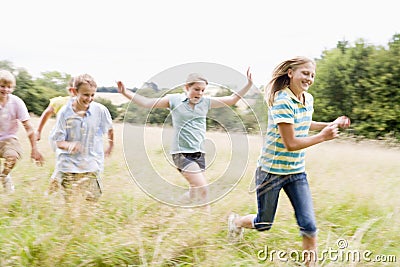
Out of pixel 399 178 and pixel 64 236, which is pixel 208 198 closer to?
pixel 64 236

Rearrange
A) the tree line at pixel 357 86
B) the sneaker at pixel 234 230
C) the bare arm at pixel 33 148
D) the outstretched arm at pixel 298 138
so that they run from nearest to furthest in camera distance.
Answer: the outstretched arm at pixel 298 138 → the sneaker at pixel 234 230 → the bare arm at pixel 33 148 → the tree line at pixel 357 86

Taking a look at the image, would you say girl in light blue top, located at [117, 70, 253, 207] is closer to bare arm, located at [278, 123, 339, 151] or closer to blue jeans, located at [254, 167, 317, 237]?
blue jeans, located at [254, 167, 317, 237]

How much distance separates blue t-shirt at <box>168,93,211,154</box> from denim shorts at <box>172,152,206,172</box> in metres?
0.04

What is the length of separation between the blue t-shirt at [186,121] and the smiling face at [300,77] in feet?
3.32

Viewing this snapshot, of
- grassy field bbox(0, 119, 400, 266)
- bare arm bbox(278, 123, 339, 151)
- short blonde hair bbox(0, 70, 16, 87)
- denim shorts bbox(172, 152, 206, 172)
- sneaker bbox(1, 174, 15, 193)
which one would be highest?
short blonde hair bbox(0, 70, 16, 87)

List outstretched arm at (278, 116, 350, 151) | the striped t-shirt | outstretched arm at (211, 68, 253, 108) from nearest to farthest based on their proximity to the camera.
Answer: outstretched arm at (278, 116, 350, 151) → the striped t-shirt → outstretched arm at (211, 68, 253, 108)

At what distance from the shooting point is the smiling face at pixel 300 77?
3271 millimetres

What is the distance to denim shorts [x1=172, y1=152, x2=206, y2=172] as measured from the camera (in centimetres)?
419

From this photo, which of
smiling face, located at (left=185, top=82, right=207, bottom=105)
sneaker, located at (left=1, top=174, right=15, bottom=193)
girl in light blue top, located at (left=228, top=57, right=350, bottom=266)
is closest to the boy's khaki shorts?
sneaker, located at (left=1, top=174, right=15, bottom=193)

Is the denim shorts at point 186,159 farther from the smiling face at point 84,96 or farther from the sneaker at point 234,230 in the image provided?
the smiling face at point 84,96

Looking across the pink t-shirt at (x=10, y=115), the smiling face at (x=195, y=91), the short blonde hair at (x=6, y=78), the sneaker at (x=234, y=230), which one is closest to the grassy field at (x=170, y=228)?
the sneaker at (x=234, y=230)

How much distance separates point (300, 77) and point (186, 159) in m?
1.32

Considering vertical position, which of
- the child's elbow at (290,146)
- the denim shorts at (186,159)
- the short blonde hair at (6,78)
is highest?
the short blonde hair at (6,78)

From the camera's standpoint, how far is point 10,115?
492 centimetres
